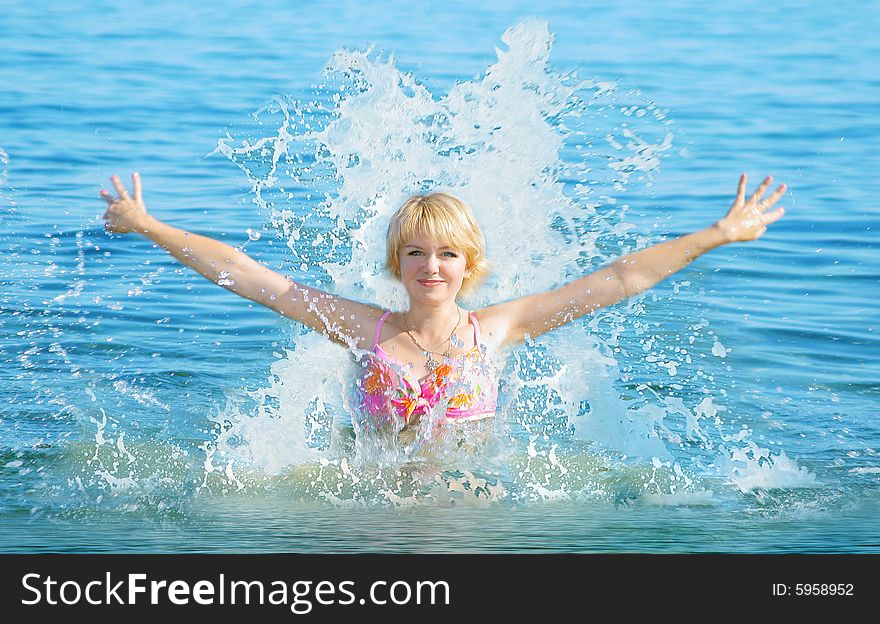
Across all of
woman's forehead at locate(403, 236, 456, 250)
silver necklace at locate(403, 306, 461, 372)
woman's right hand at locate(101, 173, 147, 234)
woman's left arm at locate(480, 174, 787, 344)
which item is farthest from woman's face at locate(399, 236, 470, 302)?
woman's right hand at locate(101, 173, 147, 234)

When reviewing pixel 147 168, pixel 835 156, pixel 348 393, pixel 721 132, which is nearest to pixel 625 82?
pixel 721 132

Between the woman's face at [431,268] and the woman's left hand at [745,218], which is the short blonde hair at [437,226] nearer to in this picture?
the woman's face at [431,268]

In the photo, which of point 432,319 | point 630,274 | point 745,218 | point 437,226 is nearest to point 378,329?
point 432,319

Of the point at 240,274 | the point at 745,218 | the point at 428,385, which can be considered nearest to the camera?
the point at 745,218

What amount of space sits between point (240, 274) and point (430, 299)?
854 mm

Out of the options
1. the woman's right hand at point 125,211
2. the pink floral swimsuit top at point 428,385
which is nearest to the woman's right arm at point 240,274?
the woman's right hand at point 125,211

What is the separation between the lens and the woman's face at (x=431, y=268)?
5363mm

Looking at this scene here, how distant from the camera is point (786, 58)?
17734 millimetres

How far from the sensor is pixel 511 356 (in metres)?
5.95

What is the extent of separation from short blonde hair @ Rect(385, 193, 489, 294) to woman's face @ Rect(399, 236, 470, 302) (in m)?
0.03

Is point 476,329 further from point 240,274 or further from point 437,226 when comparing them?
point 240,274

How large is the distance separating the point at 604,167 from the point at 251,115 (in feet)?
14.9

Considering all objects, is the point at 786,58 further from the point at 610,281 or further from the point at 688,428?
the point at 610,281

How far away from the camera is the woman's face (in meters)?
5.36
